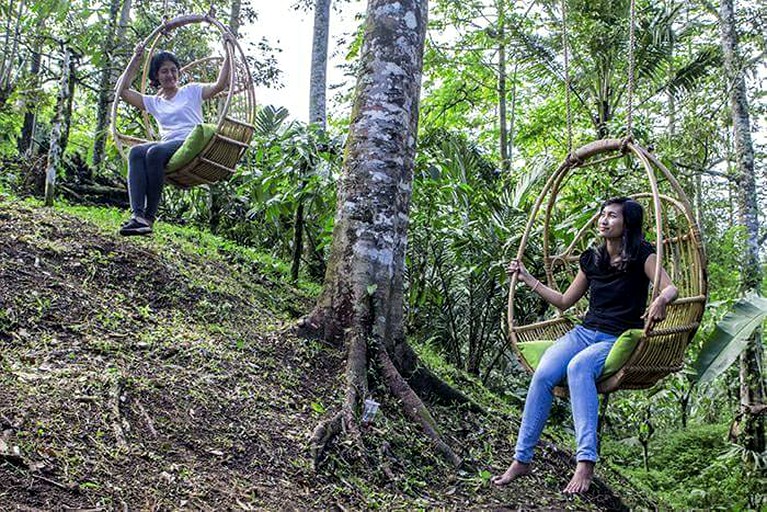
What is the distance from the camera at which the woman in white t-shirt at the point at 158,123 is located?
483cm

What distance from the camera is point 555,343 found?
12.4ft

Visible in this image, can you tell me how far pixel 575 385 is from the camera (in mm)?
3482

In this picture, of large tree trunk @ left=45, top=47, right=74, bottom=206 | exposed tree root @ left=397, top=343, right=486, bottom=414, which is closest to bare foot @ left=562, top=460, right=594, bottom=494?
exposed tree root @ left=397, top=343, right=486, bottom=414

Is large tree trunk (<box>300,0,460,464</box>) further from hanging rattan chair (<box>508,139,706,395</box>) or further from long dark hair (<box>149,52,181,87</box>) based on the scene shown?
long dark hair (<box>149,52,181,87</box>)

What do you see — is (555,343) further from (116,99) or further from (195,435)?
(116,99)

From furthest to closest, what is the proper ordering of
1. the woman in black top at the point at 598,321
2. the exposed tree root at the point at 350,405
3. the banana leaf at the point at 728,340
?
the banana leaf at the point at 728,340
the exposed tree root at the point at 350,405
the woman in black top at the point at 598,321

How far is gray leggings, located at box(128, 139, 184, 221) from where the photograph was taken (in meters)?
4.81

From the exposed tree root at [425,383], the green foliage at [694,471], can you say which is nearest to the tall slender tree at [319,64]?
the exposed tree root at [425,383]

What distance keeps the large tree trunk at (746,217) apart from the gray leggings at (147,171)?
→ 4.89 meters

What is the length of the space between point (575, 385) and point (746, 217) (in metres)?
4.31

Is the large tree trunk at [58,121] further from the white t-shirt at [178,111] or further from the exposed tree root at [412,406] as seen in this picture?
the exposed tree root at [412,406]

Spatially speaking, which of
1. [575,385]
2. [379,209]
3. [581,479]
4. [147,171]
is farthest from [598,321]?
[147,171]

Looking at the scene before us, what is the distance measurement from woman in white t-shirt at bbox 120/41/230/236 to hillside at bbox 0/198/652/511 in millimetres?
490

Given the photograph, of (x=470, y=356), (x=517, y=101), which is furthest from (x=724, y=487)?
(x=517, y=101)
